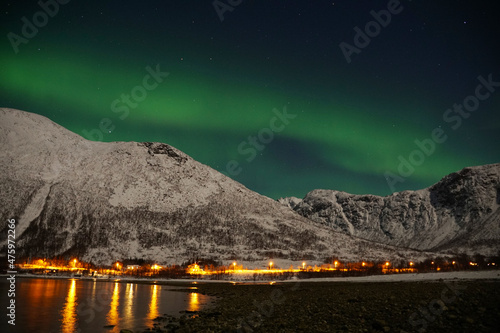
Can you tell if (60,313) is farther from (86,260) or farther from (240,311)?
(86,260)

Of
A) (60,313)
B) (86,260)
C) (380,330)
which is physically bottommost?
(86,260)

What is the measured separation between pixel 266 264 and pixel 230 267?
20960mm

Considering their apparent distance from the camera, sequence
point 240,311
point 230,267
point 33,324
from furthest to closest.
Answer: point 230,267 < point 240,311 < point 33,324

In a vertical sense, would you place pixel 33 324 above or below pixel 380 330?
below

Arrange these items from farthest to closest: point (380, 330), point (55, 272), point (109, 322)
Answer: point (55, 272) → point (109, 322) → point (380, 330)

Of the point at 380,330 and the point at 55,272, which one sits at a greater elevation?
the point at 380,330

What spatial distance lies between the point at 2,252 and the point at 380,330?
216 metres

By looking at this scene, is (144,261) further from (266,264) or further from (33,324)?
(33,324)

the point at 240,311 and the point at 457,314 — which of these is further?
the point at 240,311

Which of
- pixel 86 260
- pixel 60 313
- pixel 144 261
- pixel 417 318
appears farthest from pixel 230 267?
pixel 417 318

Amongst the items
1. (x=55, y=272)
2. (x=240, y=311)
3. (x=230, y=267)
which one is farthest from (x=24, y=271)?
(x=240, y=311)

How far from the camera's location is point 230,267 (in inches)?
7298

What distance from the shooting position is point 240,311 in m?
36.5

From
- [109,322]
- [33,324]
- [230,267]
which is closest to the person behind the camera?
[33,324]
